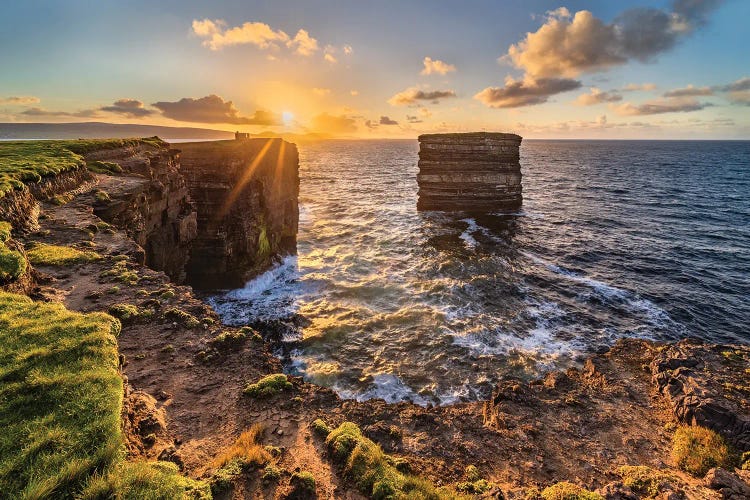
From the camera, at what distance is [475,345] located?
2359 centimetres

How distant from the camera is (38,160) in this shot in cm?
2217

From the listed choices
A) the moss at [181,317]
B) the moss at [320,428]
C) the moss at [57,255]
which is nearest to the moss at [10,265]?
the moss at [57,255]

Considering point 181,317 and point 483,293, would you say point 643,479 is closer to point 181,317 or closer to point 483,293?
point 181,317

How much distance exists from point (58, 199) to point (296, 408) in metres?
19.7

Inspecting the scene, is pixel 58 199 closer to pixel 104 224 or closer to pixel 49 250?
pixel 104 224

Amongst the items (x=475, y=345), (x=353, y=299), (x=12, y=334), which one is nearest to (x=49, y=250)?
(x=12, y=334)

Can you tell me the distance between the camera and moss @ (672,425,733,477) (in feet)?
38.7

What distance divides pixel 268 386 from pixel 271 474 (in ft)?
11.5

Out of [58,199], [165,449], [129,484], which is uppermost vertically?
[58,199]

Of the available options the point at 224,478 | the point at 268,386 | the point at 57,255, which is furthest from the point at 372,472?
the point at 57,255

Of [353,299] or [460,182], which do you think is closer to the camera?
[353,299]

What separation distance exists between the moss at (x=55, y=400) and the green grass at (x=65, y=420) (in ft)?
0.05

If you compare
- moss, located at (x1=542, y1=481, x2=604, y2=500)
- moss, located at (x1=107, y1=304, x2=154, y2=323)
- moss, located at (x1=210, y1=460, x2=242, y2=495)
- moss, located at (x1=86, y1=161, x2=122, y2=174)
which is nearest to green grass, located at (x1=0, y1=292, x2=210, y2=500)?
moss, located at (x1=210, y1=460, x2=242, y2=495)

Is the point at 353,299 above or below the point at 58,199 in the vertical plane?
below
